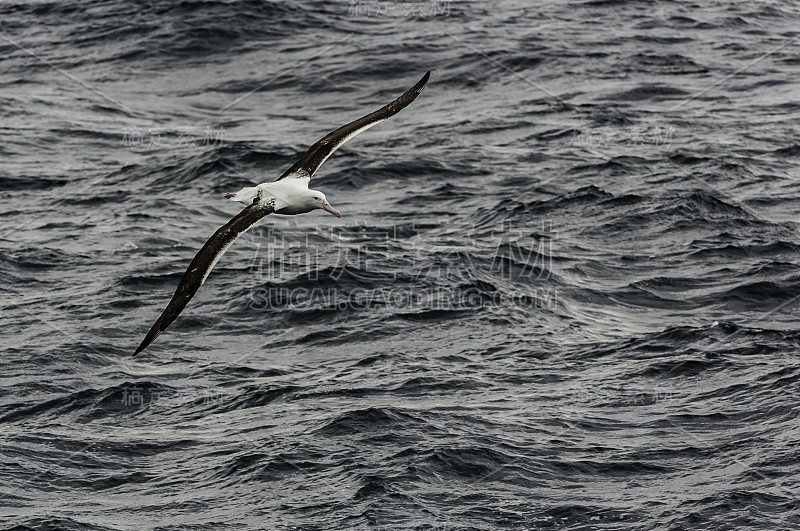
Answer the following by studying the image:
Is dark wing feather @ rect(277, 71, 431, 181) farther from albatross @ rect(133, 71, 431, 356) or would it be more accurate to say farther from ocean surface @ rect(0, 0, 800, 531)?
ocean surface @ rect(0, 0, 800, 531)

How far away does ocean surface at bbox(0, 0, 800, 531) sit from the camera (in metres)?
17.7

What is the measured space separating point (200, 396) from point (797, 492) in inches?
343

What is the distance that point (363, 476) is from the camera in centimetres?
1761

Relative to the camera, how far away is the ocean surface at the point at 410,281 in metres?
17.7

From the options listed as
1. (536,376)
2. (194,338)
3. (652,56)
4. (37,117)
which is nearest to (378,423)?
(536,376)

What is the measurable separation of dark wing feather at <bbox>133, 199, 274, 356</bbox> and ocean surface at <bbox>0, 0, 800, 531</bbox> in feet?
10.2

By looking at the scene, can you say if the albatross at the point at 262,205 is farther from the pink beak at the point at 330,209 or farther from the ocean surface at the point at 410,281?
the ocean surface at the point at 410,281

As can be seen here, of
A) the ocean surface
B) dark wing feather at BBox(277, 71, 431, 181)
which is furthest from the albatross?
the ocean surface

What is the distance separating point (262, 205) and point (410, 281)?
Answer: 7.10 metres

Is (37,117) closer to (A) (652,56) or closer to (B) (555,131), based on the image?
(B) (555,131)

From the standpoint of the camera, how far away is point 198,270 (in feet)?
50.6

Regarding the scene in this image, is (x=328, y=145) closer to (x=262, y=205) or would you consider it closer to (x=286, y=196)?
(x=286, y=196)

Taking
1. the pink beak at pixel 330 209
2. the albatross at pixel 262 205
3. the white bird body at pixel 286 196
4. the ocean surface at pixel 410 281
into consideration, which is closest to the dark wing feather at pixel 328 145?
the albatross at pixel 262 205

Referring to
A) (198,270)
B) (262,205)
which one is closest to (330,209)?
(262,205)
